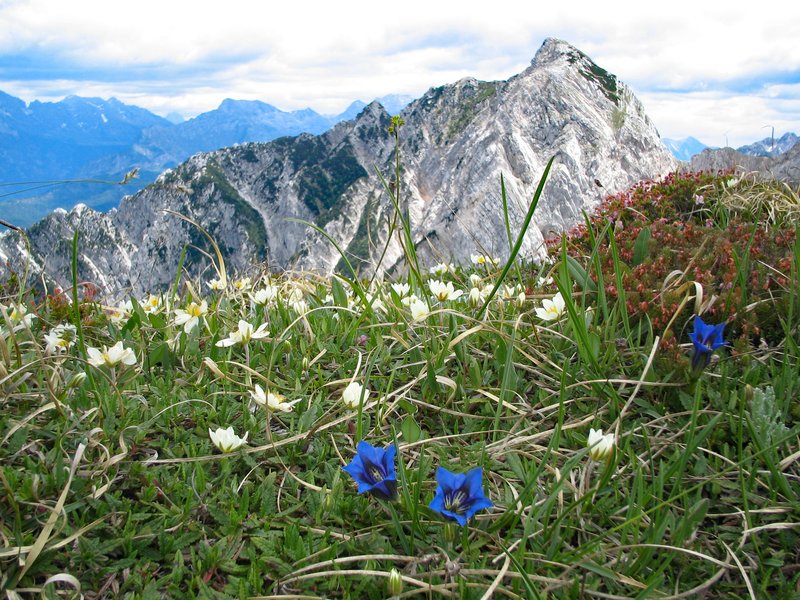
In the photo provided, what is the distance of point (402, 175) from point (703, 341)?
114060 mm

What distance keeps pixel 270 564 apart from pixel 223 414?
3.12 feet

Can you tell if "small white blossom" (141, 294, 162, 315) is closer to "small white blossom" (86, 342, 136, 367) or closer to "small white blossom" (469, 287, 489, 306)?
"small white blossom" (86, 342, 136, 367)

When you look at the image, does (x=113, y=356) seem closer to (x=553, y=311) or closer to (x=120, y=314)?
(x=120, y=314)

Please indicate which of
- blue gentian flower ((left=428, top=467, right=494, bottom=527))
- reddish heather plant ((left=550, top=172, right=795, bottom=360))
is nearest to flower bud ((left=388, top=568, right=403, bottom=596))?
blue gentian flower ((left=428, top=467, right=494, bottom=527))

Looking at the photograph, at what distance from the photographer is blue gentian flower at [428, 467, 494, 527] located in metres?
1.92

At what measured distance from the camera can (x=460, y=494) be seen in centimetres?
203

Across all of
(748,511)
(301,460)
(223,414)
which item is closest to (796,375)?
(748,511)

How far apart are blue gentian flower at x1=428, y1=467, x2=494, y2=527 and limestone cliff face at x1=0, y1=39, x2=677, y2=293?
2412 inches

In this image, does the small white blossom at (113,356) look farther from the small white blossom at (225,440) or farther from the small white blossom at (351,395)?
the small white blossom at (351,395)

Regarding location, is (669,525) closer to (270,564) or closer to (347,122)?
(270,564)

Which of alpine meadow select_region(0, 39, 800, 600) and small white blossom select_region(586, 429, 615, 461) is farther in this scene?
small white blossom select_region(586, 429, 615, 461)

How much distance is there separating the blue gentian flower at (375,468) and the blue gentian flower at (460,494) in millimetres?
180

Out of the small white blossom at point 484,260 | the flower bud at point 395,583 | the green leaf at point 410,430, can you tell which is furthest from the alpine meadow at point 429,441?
the small white blossom at point 484,260

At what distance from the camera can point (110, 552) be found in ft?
7.11
